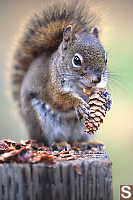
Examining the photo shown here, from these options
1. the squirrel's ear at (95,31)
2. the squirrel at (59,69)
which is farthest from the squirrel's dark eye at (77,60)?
the squirrel's ear at (95,31)

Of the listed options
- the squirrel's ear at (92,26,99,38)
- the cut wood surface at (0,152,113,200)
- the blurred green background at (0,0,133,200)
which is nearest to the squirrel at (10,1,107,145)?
the squirrel's ear at (92,26,99,38)

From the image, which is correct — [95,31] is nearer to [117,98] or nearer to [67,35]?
[67,35]

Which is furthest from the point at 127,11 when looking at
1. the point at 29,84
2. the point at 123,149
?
the point at 29,84

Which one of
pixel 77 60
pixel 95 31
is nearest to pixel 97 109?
pixel 77 60

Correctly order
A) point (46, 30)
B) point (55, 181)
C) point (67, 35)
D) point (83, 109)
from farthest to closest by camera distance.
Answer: point (46, 30), point (67, 35), point (83, 109), point (55, 181)

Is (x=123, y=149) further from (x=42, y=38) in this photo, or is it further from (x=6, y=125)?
(x=42, y=38)

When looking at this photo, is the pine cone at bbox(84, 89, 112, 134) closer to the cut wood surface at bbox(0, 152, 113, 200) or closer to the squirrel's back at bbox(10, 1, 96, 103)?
the cut wood surface at bbox(0, 152, 113, 200)
